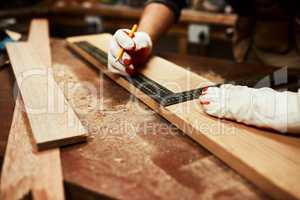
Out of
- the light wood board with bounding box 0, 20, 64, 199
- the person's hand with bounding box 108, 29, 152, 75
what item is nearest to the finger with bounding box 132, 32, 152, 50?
the person's hand with bounding box 108, 29, 152, 75

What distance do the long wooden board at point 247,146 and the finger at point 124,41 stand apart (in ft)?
0.61

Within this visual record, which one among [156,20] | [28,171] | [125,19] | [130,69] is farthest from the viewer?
[125,19]

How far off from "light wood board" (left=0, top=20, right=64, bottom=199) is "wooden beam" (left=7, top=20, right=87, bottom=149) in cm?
3

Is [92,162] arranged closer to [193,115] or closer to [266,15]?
[193,115]

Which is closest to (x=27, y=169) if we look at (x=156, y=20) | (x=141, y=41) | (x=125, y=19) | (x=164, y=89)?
(x=164, y=89)

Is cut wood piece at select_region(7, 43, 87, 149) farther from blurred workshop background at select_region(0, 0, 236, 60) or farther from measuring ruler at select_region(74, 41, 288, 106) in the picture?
blurred workshop background at select_region(0, 0, 236, 60)

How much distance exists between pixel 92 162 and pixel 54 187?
99 mm

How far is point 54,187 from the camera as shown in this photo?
1.95 feet

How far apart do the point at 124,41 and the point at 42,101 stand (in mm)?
336

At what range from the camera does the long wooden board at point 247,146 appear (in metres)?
0.58

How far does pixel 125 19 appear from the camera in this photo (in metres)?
2.26

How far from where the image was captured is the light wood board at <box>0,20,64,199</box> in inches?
23.1

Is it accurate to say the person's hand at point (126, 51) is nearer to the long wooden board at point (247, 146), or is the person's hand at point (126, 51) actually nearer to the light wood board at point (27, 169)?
the long wooden board at point (247, 146)

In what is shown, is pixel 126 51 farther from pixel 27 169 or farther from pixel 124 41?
pixel 27 169
